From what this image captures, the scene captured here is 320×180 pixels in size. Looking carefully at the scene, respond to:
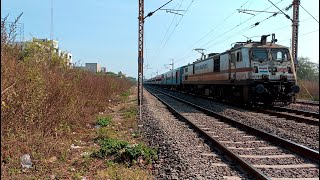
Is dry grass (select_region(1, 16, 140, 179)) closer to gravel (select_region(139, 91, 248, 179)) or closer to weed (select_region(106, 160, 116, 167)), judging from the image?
weed (select_region(106, 160, 116, 167))

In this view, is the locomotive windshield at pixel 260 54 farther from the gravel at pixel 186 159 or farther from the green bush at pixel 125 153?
the green bush at pixel 125 153

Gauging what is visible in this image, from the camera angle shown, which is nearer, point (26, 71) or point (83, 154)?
point (26, 71)

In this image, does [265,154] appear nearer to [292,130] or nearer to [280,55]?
[292,130]

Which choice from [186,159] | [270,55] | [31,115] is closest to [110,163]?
[186,159]

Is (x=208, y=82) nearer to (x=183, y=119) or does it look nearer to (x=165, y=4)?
(x=165, y=4)

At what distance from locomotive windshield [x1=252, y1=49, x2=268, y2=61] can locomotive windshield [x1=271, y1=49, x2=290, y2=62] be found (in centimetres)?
35

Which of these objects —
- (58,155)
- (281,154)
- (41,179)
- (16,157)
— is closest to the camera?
(41,179)

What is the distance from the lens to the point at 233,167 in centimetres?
635

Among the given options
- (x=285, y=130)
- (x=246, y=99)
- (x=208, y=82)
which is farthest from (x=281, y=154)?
(x=208, y=82)

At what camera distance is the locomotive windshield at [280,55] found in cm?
1666

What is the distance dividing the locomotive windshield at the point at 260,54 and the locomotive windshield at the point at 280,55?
355 mm

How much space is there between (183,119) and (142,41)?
7.15m

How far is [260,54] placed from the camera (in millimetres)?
16609

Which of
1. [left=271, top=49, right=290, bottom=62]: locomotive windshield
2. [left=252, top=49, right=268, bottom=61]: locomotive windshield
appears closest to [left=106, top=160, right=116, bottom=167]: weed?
[left=252, top=49, right=268, bottom=61]: locomotive windshield
